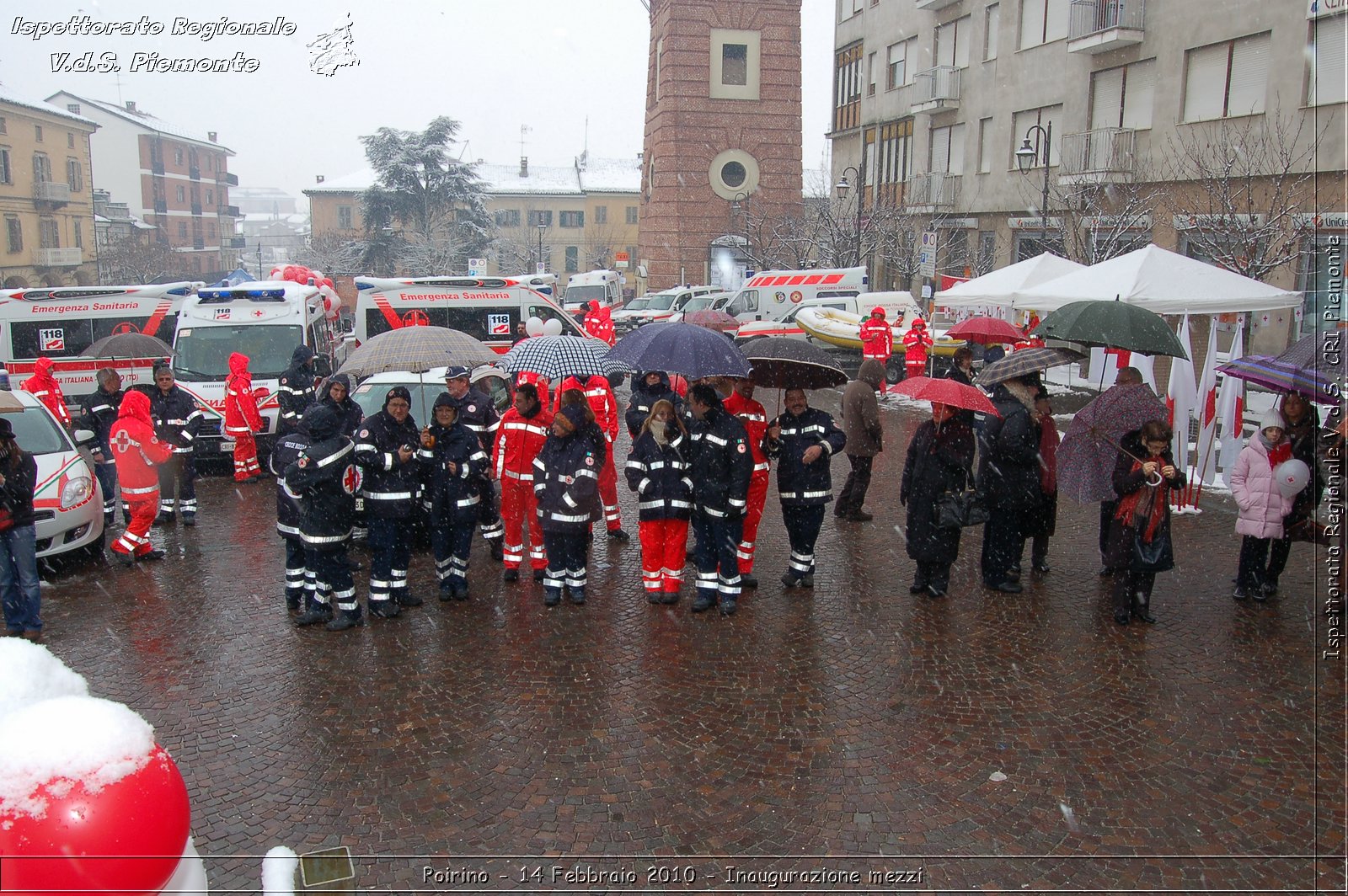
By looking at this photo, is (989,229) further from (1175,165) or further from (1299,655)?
(1299,655)

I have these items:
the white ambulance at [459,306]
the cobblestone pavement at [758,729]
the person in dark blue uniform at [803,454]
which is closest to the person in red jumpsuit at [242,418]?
the white ambulance at [459,306]

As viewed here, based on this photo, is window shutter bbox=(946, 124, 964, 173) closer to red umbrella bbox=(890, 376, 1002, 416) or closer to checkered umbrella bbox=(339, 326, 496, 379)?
red umbrella bbox=(890, 376, 1002, 416)

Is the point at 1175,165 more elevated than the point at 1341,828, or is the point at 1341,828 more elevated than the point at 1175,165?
the point at 1175,165

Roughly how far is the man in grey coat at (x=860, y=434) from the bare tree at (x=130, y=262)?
162 ft

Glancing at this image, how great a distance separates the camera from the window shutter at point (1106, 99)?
24234 mm

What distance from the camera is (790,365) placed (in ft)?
24.7

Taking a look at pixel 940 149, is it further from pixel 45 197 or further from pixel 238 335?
pixel 45 197

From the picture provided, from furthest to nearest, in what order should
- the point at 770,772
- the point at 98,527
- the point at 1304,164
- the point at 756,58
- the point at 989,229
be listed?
the point at 756,58 < the point at 989,229 < the point at 1304,164 < the point at 98,527 < the point at 770,772

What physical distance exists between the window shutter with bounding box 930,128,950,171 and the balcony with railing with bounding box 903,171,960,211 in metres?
0.43

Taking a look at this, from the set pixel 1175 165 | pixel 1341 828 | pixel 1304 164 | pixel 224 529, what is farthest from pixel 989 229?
pixel 1341 828

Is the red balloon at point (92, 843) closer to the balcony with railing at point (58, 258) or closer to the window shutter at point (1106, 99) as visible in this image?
the window shutter at point (1106, 99)

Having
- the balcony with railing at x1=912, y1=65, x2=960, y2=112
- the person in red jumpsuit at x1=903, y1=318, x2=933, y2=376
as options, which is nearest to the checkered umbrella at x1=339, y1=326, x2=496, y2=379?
the person in red jumpsuit at x1=903, y1=318, x2=933, y2=376

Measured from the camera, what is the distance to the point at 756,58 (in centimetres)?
4766

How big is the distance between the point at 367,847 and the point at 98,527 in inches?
224
